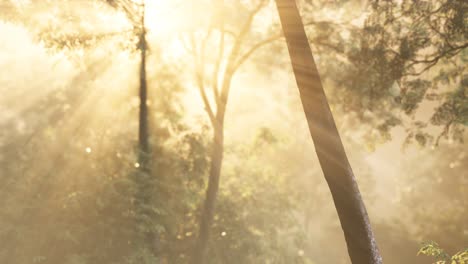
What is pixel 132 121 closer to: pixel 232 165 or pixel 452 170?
pixel 232 165

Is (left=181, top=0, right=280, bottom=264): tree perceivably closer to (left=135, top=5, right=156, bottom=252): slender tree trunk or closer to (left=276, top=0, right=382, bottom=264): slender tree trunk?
(left=135, top=5, right=156, bottom=252): slender tree trunk

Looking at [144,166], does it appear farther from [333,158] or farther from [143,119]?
[333,158]

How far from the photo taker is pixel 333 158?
5824mm

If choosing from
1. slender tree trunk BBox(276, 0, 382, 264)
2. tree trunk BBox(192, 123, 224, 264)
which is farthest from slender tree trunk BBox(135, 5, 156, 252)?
slender tree trunk BBox(276, 0, 382, 264)

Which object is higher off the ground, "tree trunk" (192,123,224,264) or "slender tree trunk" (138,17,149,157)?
"slender tree trunk" (138,17,149,157)

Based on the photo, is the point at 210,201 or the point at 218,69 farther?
the point at 218,69

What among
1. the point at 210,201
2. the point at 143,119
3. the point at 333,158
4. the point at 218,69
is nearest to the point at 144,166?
the point at 143,119

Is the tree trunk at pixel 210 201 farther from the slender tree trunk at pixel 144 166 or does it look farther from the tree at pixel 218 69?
the slender tree trunk at pixel 144 166

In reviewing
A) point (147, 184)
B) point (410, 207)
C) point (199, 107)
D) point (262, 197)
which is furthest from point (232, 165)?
point (410, 207)

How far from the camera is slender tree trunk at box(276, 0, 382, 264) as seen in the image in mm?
5633

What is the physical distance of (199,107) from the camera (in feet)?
60.1

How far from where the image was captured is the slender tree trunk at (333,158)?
18.5 ft

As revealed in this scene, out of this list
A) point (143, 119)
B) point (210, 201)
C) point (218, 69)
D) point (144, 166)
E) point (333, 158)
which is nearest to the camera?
point (333, 158)

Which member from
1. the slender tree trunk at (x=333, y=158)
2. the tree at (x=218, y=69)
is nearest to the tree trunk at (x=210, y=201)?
the tree at (x=218, y=69)
